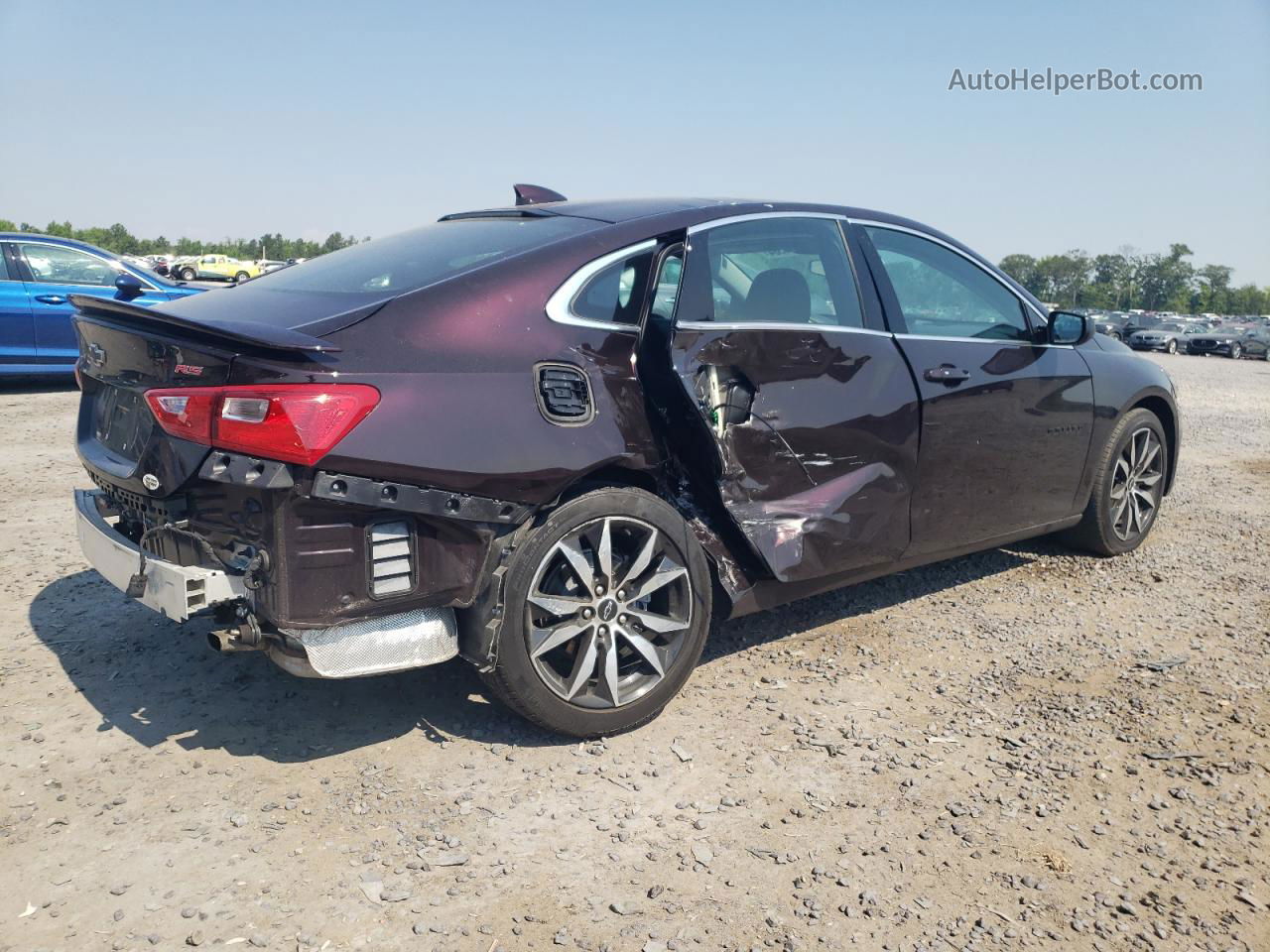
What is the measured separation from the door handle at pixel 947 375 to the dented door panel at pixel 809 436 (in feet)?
0.47

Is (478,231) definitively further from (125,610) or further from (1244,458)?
(1244,458)

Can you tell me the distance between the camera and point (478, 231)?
12.7ft

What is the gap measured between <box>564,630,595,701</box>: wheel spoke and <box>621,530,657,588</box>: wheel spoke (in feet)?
0.68

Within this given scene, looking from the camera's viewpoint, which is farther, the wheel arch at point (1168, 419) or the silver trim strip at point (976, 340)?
the wheel arch at point (1168, 419)

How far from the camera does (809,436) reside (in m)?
3.79

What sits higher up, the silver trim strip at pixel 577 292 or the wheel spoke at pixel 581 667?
the silver trim strip at pixel 577 292

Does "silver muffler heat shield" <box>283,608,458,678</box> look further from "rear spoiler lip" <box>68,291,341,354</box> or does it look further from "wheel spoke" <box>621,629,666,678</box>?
"rear spoiler lip" <box>68,291,341,354</box>

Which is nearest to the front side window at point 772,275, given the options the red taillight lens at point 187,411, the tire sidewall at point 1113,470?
the red taillight lens at point 187,411

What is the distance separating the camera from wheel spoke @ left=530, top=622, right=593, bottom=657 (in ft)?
10.5

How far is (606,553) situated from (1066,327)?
2.84 metres

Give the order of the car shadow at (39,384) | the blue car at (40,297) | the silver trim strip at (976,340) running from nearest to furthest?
the silver trim strip at (976,340) → the blue car at (40,297) → the car shadow at (39,384)

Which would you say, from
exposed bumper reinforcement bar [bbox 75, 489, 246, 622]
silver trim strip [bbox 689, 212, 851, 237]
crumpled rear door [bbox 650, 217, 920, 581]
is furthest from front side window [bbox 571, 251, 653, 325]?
exposed bumper reinforcement bar [bbox 75, 489, 246, 622]

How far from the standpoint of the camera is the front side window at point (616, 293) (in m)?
3.35

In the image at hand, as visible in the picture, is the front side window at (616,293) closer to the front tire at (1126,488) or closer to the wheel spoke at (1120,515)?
the front tire at (1126,488)
